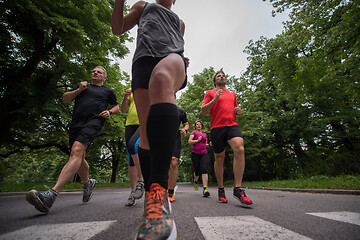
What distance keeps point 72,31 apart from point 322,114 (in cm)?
1614

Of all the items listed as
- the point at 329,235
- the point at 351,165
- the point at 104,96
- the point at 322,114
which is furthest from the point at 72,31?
the point at 322,114

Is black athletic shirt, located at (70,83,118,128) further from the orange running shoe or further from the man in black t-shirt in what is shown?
the orange running shoe

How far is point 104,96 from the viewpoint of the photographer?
3.33 metres

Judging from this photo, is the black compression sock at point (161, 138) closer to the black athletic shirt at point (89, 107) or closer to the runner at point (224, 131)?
the runner at point (224, 131)

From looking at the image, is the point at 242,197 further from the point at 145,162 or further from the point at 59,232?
the point at 59,232

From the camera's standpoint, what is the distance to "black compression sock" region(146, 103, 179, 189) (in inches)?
45.5

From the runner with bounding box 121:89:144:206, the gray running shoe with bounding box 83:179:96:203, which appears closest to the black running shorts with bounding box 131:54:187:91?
the runner with bounding box 121:89:144:206

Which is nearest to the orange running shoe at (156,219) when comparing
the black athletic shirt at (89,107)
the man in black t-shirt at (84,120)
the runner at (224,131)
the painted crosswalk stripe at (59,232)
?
the painted crosswalk stripe at (59,232)

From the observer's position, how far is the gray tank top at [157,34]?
1478 millimetres

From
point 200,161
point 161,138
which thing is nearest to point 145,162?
point 161,138

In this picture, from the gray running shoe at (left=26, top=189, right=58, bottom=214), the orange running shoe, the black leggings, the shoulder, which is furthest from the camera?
the black leggings

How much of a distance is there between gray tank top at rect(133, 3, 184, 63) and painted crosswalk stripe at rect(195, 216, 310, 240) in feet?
4.50

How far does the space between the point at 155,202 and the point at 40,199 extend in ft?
5.80

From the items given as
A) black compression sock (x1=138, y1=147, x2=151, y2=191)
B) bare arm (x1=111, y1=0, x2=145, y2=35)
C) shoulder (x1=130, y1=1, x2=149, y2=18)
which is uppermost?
shoulder (x1=130, y1=1, x2=149, y2=18)
